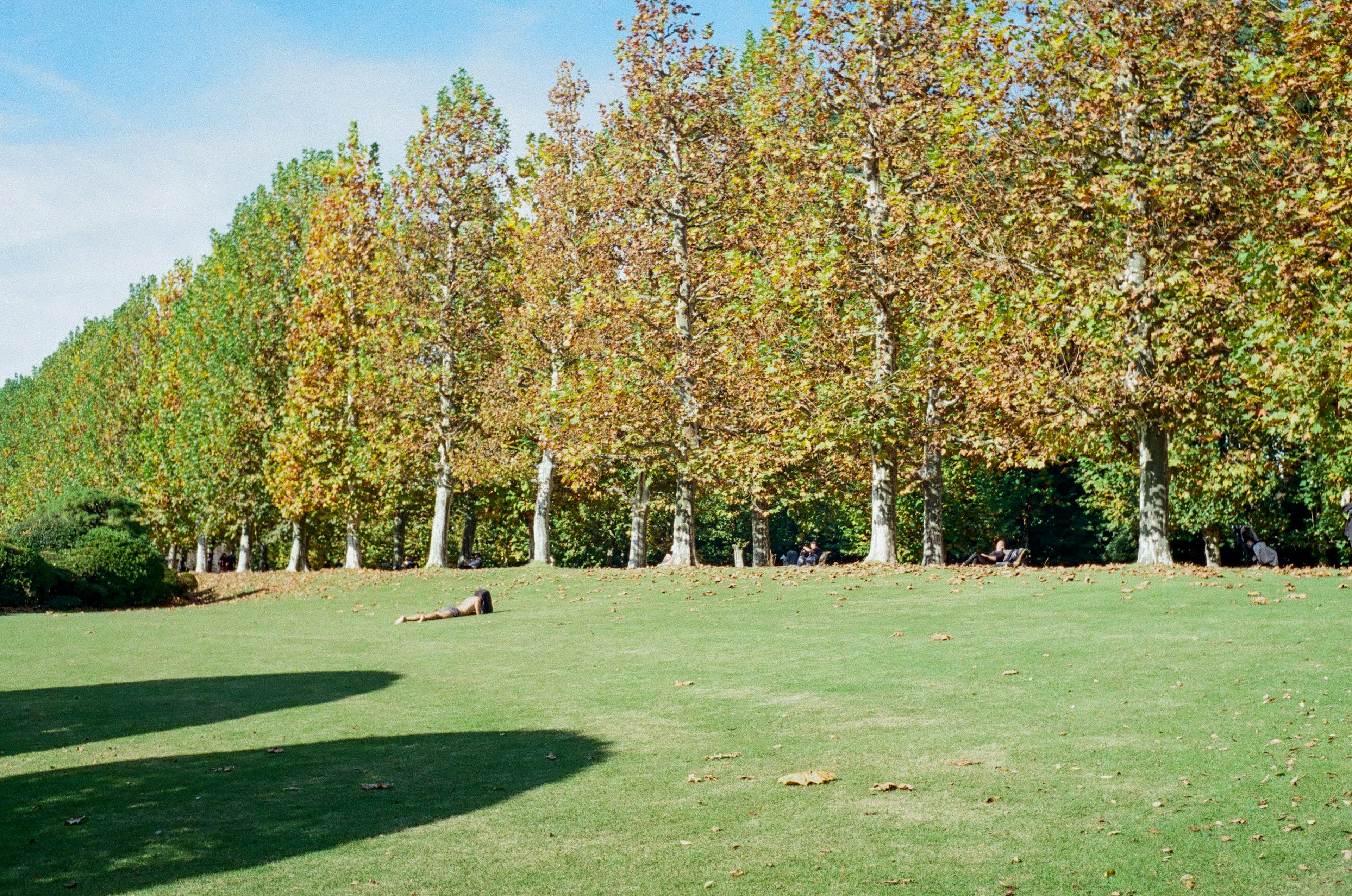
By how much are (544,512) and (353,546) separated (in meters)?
9.08

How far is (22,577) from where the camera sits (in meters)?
30.9

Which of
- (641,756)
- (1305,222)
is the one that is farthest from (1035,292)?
(641,756)

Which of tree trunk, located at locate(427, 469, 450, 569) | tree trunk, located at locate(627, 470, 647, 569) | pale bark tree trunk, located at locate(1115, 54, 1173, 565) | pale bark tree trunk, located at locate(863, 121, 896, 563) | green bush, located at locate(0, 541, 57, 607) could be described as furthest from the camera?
tree trunk, located at locate(427, 469, 450, 569)

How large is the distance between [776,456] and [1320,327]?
12704mm

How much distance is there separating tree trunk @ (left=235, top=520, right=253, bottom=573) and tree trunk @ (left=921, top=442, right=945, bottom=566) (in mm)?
27689

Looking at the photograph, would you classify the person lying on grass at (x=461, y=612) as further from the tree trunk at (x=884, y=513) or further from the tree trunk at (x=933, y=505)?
the tree trunk at (x=933, y=505)

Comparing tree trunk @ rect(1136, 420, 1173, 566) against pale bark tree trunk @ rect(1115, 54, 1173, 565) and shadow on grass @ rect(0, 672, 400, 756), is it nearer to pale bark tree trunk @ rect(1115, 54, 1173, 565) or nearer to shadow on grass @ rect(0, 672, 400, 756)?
pale bark tree trunk @ rect(1115, 54, 1173, 565)

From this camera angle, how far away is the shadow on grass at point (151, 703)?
11.6 m

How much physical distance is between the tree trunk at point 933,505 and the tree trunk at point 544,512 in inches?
467

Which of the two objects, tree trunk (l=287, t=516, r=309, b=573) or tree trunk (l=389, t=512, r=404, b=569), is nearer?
tree trunk (l=287, t=516, r=309, b=573)

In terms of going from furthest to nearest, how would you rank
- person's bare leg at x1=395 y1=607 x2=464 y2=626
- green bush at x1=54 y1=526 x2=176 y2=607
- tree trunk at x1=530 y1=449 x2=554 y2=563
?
tree trunk at x1=530 y1=449 x2=554 y2=563, green bush at x1=54 y1=526 x2=176 y2=607, person's bare leg at x1=395 y1=607 x2=464 y2=626

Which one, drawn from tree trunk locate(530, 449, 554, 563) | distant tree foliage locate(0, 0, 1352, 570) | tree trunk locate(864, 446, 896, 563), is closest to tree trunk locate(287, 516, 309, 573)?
distant tree foliage locate(0, 0, 1352, 570)

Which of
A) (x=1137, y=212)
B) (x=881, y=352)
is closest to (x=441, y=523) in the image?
(x=881, y=352)

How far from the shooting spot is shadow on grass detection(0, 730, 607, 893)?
715 centimetres
